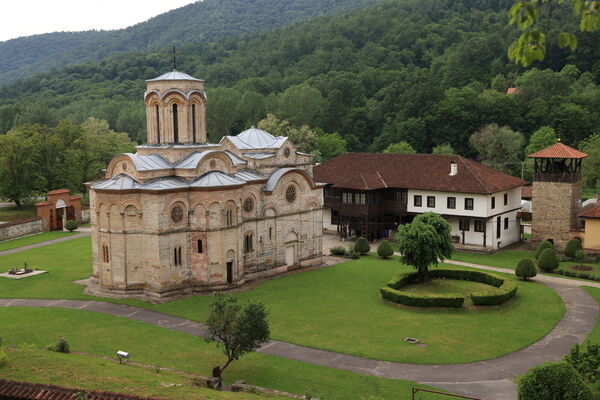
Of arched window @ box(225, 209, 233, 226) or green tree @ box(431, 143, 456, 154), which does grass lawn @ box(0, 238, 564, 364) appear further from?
green tree @ box(431, 143, 456, 154)

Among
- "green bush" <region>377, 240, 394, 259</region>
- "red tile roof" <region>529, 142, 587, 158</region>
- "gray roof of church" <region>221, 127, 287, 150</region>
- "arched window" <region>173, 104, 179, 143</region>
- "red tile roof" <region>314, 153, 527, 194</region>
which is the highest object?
"arched window" <region>173, 104, 179, 143</region>

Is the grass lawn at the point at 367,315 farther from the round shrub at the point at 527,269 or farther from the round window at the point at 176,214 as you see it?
the round window at the point at 176,214

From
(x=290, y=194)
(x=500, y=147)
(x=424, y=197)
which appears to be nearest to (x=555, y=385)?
(x=290, y=194)

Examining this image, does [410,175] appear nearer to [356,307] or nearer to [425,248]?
[425,248]

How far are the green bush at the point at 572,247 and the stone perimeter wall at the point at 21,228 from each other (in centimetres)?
→ 4531

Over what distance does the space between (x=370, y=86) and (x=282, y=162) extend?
6208 cm

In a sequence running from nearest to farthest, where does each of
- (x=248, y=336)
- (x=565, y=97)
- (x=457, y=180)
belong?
(x=248, y=336) < (x=457, y=180) < (x=565, y=97)

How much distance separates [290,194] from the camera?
133 feet

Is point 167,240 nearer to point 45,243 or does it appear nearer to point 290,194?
point 290,194

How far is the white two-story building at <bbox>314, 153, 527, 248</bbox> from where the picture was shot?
4675 centimetres

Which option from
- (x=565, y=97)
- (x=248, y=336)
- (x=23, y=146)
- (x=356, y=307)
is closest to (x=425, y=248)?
Answer: (x=356, y=307)

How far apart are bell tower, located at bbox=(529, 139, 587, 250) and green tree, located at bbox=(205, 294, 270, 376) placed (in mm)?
29910

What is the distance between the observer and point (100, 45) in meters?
186

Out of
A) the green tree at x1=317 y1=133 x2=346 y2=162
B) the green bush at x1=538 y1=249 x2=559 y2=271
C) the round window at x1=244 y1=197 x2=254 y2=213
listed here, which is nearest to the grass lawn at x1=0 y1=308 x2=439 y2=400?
the round window at x1=244 y1=197 x2=254 y2=213
